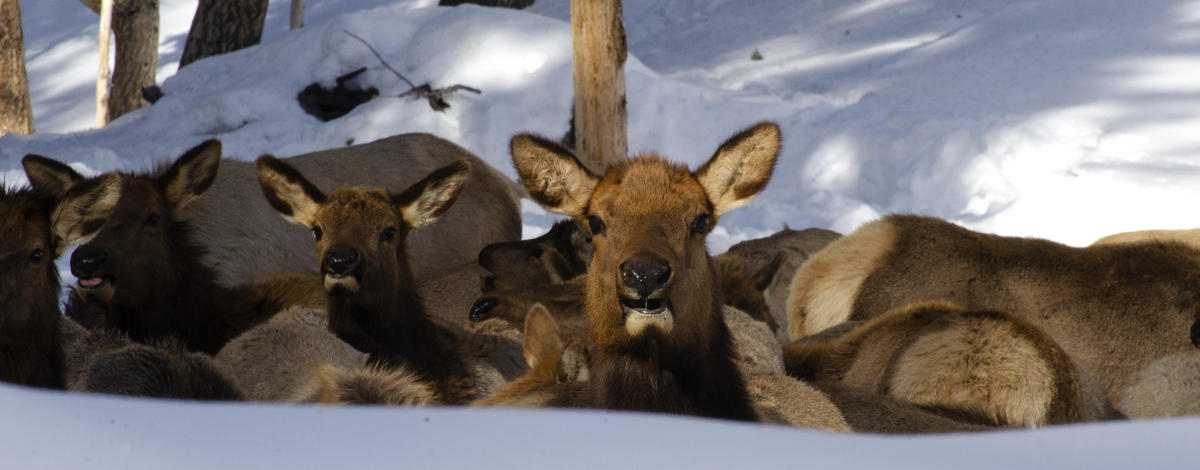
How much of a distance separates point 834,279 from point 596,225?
3184 mm

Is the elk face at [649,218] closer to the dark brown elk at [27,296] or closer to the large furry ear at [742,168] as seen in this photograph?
the large furry ear at [742,168]

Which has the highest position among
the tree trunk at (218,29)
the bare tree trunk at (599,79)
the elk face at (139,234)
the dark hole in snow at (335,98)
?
the elk face at (139,234)

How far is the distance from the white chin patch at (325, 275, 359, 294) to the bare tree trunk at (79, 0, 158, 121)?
45.4ft

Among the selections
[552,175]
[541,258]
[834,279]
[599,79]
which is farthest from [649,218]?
[599,79]

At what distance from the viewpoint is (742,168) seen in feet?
16.1

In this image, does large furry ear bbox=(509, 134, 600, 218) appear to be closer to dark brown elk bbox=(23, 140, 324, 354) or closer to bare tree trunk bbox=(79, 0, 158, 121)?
dark brown elk bbox=(23, 140, 324, 354)

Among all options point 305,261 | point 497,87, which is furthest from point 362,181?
point 497,87

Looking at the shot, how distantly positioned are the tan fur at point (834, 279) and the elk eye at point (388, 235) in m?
2.81

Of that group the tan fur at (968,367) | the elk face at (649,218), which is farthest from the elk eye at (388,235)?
the tan fur at (968,367)

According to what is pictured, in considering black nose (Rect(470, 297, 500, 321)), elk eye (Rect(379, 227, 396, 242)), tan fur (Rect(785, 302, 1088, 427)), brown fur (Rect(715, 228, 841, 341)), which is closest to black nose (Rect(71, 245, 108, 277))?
elk eye (Rect(379, 227, 396, 242))

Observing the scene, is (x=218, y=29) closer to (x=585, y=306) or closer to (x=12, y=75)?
(x=12, y=75)

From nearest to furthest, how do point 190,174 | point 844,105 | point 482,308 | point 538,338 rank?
1. point 538,338
2. point 190,174
3. point 482,308
4. point 844,105

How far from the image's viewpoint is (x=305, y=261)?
28.2 feet

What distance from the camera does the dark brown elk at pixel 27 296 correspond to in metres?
4.44
